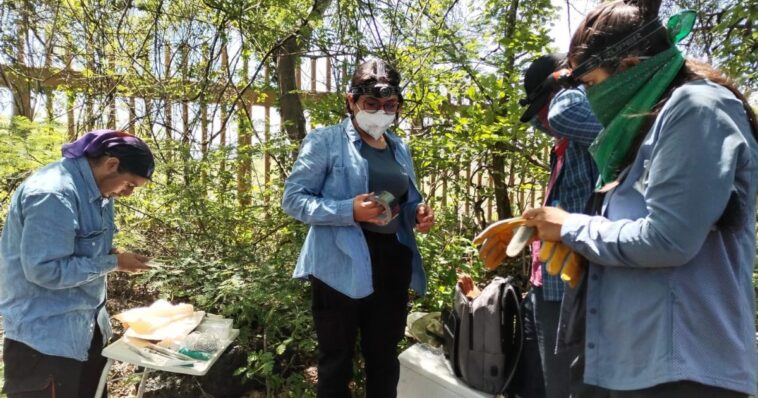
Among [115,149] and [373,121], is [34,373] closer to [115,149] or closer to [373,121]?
[115,149]

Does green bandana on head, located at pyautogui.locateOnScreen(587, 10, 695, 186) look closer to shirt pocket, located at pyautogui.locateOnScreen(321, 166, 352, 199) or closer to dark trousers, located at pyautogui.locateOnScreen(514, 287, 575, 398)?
dark trousers, located at pyautogui.locateOnScreen(514, 287, 575, 398)

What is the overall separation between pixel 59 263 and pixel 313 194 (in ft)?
3.25

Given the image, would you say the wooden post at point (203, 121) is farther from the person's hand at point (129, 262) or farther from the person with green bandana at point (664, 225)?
the person with green bandana at point (664, 225)

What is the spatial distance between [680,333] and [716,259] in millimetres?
184

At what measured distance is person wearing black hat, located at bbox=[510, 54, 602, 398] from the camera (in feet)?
5.53

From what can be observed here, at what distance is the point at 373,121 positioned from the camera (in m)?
2.23

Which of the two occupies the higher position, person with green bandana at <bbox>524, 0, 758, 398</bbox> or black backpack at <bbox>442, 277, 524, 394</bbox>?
person with green bandana at <bbox>524, 0, 758, 398</bbox>

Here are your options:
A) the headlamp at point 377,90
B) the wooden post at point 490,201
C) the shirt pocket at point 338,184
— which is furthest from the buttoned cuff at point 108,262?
the wooden post at point 490,201

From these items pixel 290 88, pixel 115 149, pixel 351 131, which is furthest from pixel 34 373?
pixel 290 88

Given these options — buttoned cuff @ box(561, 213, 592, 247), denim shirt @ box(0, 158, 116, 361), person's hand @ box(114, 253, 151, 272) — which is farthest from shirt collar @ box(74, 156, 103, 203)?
buttoned cuff @ box(561, 213, 592, 247)

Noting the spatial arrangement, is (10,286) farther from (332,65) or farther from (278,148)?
(332,65)

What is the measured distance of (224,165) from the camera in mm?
3545

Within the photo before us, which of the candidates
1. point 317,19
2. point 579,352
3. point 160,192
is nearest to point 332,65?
point 317,19

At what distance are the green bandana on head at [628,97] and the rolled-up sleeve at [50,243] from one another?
1.79m
